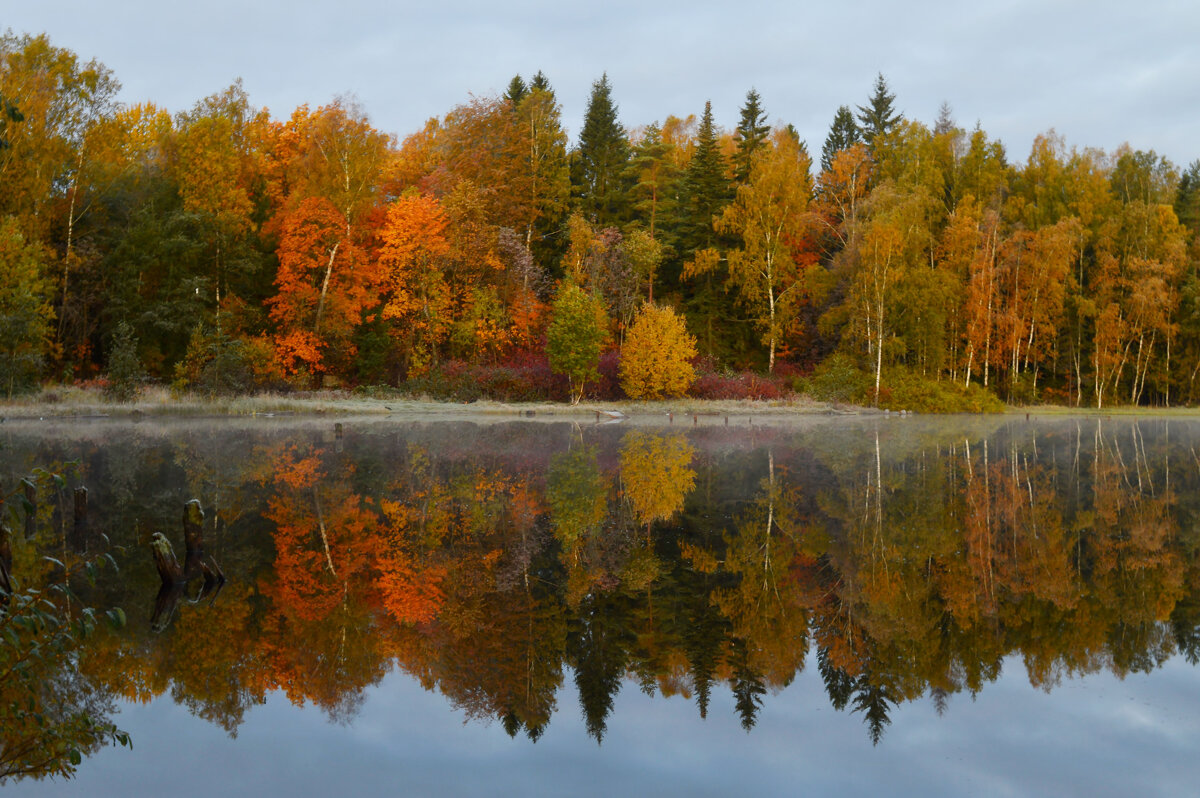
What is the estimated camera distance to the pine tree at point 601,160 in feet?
164

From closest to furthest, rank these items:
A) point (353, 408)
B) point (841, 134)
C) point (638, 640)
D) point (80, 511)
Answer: point (638, 640) < point (80, 511) < point (353, 408) < point (841, 134)

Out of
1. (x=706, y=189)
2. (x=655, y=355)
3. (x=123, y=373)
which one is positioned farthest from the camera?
(x=706, y=189)

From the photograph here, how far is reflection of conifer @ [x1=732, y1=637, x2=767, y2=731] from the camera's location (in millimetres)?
6023

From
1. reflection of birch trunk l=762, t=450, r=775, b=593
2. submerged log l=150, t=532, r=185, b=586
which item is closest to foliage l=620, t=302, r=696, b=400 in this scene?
reflection of birch trunk l=762, t=450, r=775, b=593

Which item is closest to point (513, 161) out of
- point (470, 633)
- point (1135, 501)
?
point (1135, 501)

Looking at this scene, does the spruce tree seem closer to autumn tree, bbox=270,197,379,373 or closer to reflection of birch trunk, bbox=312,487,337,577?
autumn tree, bbox=270,197,379,373

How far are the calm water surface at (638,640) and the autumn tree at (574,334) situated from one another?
21.1 metres

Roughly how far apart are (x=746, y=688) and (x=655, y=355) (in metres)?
32.2

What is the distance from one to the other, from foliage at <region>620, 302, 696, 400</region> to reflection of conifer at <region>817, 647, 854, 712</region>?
31339mm

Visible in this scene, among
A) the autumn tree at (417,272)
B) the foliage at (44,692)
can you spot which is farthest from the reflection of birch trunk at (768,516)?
the autumn tree at (417,272)

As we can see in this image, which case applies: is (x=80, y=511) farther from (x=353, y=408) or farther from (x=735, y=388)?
(x=735, y=388)

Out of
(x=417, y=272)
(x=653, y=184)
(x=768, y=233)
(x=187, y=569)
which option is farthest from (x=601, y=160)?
(x=187, y=569)

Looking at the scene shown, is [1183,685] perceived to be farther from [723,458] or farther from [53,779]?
[723,458]

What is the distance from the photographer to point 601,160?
50.3 metres
